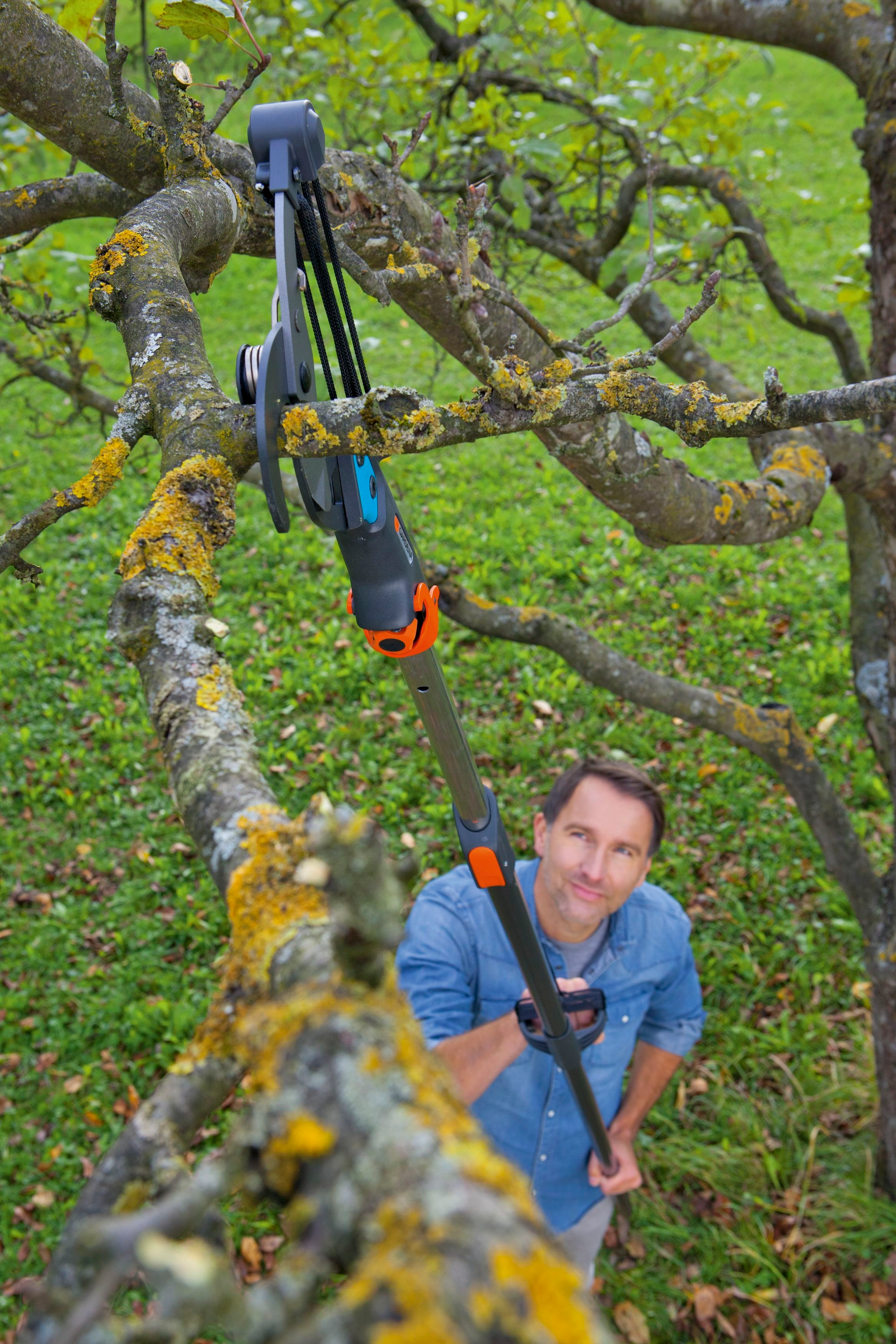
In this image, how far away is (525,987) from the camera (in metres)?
2.68

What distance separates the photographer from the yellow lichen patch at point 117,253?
1.14m

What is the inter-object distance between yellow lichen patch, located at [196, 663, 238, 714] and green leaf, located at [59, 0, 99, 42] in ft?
5.25

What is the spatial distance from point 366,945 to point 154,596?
18.5 inches

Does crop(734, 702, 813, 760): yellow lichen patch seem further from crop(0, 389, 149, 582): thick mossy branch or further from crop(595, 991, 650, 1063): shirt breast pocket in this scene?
crop(0, 389, 149, 582): thick mossy branch

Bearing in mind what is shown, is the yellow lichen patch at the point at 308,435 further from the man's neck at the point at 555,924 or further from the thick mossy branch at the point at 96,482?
the man's neck at the point at 555,924

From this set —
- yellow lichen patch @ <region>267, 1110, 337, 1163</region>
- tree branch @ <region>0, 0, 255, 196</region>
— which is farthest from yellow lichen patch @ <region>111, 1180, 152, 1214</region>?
tree branch @ <region>0, 0, 255, 196</region>

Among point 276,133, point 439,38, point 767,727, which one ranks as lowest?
point 767,727

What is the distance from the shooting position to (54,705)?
5.65 metres

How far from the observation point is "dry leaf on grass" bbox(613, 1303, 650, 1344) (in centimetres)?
301

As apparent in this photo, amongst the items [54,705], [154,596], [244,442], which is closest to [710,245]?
[244,442]

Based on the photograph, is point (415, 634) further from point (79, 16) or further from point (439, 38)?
point (439, 38)

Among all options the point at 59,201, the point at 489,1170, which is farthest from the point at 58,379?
the point at 489,1170

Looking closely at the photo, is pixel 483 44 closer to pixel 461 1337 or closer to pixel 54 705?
pixel 461 1337

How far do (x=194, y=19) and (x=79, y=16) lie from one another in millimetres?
735
